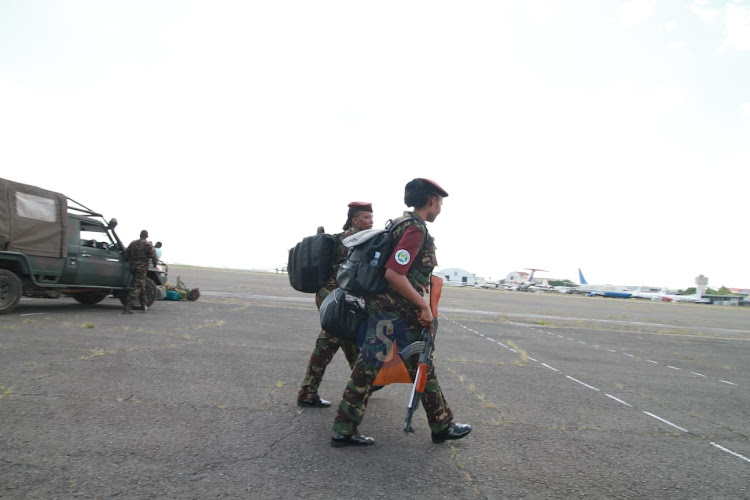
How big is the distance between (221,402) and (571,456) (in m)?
2.97

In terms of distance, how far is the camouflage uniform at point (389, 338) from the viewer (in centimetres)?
316

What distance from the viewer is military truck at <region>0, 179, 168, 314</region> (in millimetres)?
8062

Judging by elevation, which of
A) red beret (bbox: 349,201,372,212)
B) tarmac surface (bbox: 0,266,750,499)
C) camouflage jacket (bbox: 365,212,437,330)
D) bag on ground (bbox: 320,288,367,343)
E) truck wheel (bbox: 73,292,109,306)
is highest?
red beret (bbox: 349,201,372,212)

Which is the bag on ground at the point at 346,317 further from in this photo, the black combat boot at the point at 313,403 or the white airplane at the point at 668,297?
the white airplane at the point at 668,297

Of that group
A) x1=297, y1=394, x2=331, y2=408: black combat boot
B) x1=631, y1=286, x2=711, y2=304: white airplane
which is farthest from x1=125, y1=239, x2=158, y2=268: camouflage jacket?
x1=631, y1=286, x2=711, y2=304: white airplane

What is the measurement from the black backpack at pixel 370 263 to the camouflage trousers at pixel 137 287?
8318 mm

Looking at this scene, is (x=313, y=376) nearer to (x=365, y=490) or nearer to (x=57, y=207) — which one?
(x=365, y=490)

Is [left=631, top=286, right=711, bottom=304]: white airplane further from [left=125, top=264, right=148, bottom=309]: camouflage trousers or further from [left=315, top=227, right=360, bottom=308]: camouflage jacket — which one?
[left=315, top=227, right=360, bottom=308]: camouflage jacket

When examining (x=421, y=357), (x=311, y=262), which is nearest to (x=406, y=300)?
(x=421, y=357)

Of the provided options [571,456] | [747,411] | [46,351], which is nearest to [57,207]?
[46,351]

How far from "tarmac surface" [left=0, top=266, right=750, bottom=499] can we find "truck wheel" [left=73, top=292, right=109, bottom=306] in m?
2.80

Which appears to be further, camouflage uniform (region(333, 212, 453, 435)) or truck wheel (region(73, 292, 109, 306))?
truck wheel (region(73, 292, 109, 306))

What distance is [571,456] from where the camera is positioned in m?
3.38

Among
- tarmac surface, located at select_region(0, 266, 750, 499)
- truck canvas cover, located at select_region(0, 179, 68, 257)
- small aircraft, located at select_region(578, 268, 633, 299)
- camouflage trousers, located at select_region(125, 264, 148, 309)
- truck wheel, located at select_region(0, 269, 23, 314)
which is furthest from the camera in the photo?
small aircraft, located at select_region(578, 268, 633, 299)
